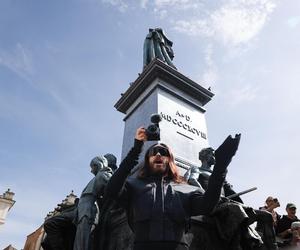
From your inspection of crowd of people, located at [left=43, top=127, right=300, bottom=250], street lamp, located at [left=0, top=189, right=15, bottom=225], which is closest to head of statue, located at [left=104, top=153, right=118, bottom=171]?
crowd of people, located at [left=43, top=127, right=300, bottom=250]

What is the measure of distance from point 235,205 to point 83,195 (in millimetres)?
2354

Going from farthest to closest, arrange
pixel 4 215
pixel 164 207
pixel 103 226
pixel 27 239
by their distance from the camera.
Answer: pixel 4 215 < pixel 27 239 < pixel 103 226 < pixel 164 207

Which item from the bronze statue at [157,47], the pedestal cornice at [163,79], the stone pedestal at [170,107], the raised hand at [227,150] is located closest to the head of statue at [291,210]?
the stone pedestal at [170,107]

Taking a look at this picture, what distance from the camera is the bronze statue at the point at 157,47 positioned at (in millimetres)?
11414

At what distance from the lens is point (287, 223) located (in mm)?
6199

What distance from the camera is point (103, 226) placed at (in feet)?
15.8

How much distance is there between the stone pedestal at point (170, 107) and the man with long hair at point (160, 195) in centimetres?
454

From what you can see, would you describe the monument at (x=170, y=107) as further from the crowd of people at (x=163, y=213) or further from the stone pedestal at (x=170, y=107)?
the crowd of people at (x=163, y=213)

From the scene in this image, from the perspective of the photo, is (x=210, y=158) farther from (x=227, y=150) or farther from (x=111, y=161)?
(x=227, y=150)

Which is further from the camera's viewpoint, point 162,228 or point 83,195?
point 83,195

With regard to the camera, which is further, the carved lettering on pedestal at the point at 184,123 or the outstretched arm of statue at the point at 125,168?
the carved lettering on pedestal at the point at 184,123

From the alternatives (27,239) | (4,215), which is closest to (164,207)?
(27,239)

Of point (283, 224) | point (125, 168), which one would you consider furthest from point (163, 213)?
point (283, 224)

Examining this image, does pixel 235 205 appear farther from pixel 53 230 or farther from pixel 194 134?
pixel 194 134
